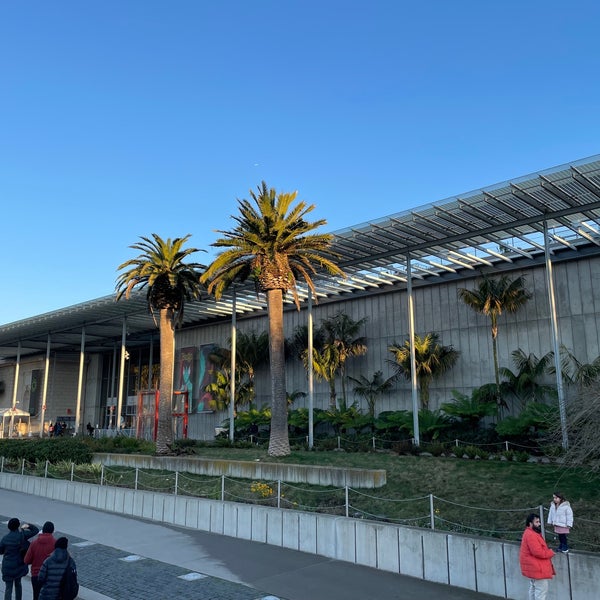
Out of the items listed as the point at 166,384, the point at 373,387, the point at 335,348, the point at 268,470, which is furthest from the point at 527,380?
the point at 166,384

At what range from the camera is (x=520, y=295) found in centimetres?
2902

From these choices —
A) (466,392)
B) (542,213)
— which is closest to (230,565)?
(542,213)

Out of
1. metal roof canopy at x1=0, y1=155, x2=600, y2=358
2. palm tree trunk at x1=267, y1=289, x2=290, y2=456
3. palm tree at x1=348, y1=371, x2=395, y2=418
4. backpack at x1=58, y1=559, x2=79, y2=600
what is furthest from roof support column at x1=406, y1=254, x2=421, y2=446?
backpack at x1=58, y1=559, x2=79, y2=600

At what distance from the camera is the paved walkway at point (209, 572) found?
969 centimetres

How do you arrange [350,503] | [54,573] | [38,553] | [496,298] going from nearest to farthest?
[54,573]
[38,553]
[350,503]
[496,298]

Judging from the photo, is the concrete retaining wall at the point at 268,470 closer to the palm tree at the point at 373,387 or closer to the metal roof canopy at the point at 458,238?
the metal roof canopy at the point at 458,238

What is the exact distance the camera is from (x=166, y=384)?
27906mm

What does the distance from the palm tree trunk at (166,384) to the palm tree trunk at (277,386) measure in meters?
5.55

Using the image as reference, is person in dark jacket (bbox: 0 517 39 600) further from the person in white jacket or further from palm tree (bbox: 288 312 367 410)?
palm tree (bbox: 288 312 367 410)

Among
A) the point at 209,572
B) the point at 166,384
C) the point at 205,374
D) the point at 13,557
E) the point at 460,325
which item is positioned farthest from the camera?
the point at 205,374

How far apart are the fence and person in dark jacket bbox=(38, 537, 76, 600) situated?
22.2ft

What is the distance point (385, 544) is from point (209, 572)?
344 centimetres

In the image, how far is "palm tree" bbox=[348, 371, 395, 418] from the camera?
1357 inches

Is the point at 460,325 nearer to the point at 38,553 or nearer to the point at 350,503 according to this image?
the point at 350,503
